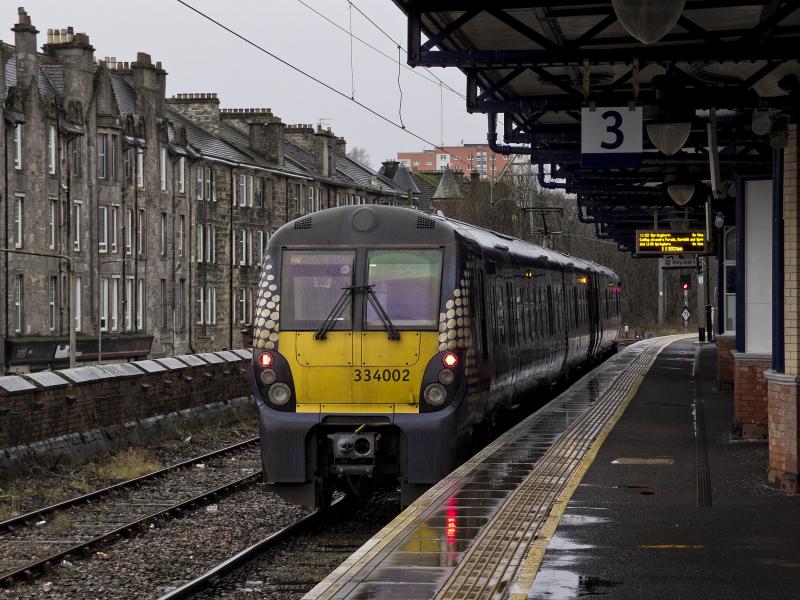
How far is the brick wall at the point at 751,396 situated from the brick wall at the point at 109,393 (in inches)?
359

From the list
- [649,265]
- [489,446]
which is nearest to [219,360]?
[489,446]

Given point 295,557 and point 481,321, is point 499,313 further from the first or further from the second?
point 295,557

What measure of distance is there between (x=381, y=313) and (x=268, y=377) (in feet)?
4.14

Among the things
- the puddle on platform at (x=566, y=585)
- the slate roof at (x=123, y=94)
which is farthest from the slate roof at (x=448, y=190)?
the puddle on platform at (x=566, y=585)

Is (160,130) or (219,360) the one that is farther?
(160,130)

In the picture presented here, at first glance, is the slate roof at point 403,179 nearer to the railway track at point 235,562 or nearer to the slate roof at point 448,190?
the slate roof at point 448,190

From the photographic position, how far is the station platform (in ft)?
27.5

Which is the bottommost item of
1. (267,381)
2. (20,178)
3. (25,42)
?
(267,381)

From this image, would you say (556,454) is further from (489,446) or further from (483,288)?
(483,288)

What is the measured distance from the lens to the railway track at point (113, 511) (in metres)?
13.2

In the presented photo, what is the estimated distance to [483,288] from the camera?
610 inches

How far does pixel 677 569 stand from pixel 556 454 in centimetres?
619

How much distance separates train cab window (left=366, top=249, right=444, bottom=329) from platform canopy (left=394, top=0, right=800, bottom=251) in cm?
199

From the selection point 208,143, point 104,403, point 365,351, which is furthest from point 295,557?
point 208,143
